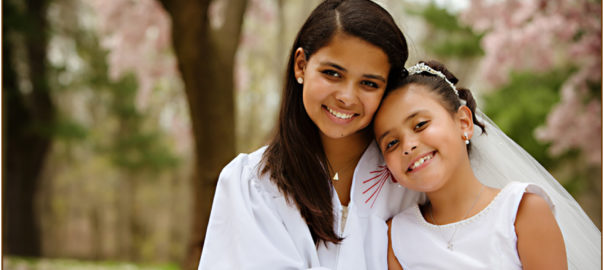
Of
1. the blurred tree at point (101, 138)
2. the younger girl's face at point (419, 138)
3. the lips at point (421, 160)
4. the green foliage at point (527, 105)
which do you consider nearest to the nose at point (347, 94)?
the younger girl's face at point (419, 138)

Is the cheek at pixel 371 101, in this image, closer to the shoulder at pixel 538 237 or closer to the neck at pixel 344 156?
the neck at pixel 344 156

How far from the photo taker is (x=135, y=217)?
13664 mm

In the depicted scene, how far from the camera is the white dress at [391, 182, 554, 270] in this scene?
1509 millimetres

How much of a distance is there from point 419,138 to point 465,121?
22 centimetres

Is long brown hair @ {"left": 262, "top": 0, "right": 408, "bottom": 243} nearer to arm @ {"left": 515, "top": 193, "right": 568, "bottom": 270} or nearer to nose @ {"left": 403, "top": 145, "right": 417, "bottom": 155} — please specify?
nose @ {"left": 403, "top": 145, "right": 417, "bottom": 155}

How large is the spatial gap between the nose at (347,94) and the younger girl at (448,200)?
0.41 feet

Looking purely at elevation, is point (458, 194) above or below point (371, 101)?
below

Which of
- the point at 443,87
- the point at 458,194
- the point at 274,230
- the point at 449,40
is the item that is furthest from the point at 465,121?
the point at 449,40

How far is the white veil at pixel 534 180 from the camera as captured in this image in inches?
68.6

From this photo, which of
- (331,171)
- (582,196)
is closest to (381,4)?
(331,171)

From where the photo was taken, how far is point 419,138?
1.58m

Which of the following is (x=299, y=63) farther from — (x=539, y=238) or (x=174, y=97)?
(x=174, y=97)

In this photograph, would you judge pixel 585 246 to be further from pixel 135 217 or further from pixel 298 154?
pixel 135 217

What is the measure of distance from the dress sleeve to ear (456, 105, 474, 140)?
63cm
